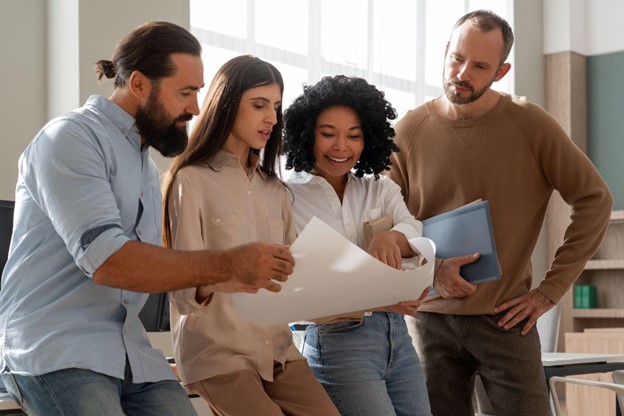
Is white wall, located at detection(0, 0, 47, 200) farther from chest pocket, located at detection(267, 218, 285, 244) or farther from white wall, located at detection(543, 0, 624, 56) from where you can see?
white wall, located at detection(543, 0, 624, 56)

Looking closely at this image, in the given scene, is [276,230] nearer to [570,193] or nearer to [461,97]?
[461,97]

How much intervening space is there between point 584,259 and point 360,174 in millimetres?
803

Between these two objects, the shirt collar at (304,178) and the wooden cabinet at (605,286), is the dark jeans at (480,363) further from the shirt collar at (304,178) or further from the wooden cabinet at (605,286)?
the wooden cabinet at (605,286)

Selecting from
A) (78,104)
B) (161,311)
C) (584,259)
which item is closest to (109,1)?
(78,104)

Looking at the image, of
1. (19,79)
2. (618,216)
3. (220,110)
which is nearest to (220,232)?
(220,110)

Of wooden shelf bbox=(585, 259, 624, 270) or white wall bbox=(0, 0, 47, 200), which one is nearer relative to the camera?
white wall bbox=(0, 0, 47, 200)

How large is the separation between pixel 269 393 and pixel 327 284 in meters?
0.34

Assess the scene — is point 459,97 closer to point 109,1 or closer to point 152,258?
point 152,258

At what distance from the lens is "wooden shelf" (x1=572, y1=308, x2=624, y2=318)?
25.0ft

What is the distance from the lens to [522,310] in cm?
263

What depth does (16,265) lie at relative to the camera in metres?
1.74

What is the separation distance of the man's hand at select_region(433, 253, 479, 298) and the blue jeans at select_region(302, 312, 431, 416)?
225 mm

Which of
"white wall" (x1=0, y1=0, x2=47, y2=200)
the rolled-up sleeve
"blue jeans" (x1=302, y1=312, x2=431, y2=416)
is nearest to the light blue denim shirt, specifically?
the rolled-up sleeve

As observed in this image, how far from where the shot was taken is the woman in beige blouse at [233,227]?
1.94 m
